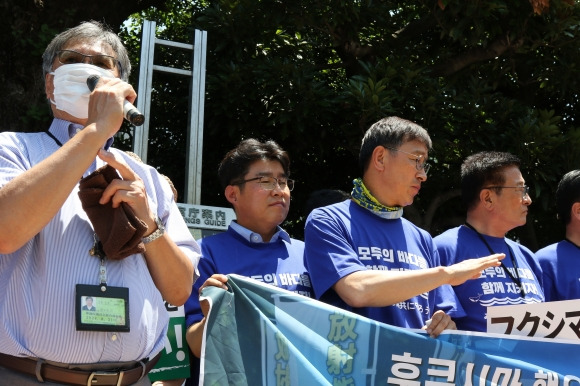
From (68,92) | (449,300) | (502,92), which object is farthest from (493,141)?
(68,92)

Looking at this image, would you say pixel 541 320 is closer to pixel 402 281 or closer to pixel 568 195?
pixel 402 281

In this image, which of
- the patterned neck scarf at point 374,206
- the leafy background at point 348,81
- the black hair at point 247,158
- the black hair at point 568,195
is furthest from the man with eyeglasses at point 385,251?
the leafy background at point 348,81

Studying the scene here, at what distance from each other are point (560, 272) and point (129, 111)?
303 cm

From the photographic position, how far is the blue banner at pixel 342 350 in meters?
3.28

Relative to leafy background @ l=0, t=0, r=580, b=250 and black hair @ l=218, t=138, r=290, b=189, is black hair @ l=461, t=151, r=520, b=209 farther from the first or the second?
leafy background @ l=0, t=0, r=580, b=250

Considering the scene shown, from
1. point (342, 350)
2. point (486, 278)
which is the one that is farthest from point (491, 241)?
point (342, 350)

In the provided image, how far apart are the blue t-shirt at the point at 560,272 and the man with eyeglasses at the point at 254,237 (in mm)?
1478

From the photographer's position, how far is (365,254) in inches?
151

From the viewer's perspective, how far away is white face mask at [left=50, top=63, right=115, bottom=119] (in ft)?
9.57

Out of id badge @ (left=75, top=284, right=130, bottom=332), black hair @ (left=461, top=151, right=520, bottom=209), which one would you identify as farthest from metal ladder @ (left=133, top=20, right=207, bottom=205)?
id badge @ (left=75, top=284, right=130, bottom=332)

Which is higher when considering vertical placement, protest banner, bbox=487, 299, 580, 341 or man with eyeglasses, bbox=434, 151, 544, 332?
man with eyeglasses, bbox=434, 151, 544, 332

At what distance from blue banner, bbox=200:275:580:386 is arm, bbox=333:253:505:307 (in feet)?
0.43

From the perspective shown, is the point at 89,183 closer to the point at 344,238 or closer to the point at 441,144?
the point at 344,238

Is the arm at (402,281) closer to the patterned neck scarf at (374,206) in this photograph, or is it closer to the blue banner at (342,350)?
the blue banner at (342,350)
